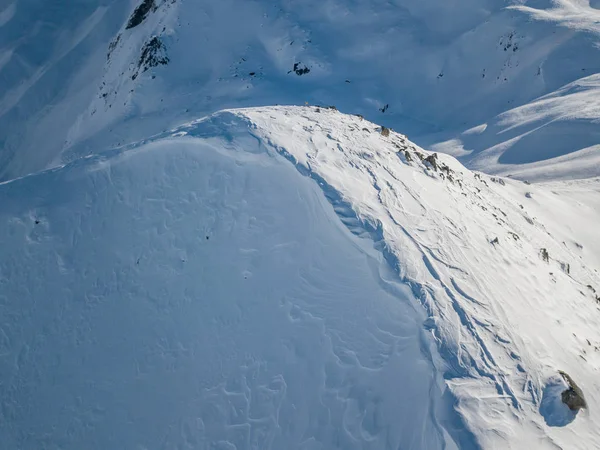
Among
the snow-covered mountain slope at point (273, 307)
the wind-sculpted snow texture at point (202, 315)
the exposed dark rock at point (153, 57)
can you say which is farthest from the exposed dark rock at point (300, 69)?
the wind-sculpted snow texture at point (202, 315)

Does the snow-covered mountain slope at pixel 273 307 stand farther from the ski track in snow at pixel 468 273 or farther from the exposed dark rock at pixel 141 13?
the exposed dark rock at pixel 141 13

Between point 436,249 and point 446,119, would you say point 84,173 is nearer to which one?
point 436,249

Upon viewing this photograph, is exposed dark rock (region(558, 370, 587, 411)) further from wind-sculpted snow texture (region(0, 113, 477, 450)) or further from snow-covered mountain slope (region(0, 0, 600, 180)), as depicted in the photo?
snow-covered mountain slope (region(0, 0, 600, 180))

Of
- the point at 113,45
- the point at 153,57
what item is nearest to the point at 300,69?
the point at 153,57

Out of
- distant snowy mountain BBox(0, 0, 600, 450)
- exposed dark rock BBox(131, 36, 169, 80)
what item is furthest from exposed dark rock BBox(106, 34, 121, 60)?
distant snowy mountain BBox(0, 0, 600, 450)

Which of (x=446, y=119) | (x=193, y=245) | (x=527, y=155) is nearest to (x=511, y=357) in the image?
(x=193, y=245)

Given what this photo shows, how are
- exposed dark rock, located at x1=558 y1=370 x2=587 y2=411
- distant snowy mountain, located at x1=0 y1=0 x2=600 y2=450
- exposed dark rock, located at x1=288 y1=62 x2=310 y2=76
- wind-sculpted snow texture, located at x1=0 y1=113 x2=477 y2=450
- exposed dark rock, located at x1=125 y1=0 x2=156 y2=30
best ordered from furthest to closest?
exposed dark rock, located at x1=125 y1=0 x2=156 y2=30
exposed dark rock, located at x1=288 y1=62 x2=310 y2=76
wind-sculpted snow texture, located at x1=0 y1=113 x2=477 y2=450
distant snowy mountain, located at x1=0 y1=0 x2=600 y2=450
exposed dark rock, located at x1=558 y1=370 x2=587 y2=411
